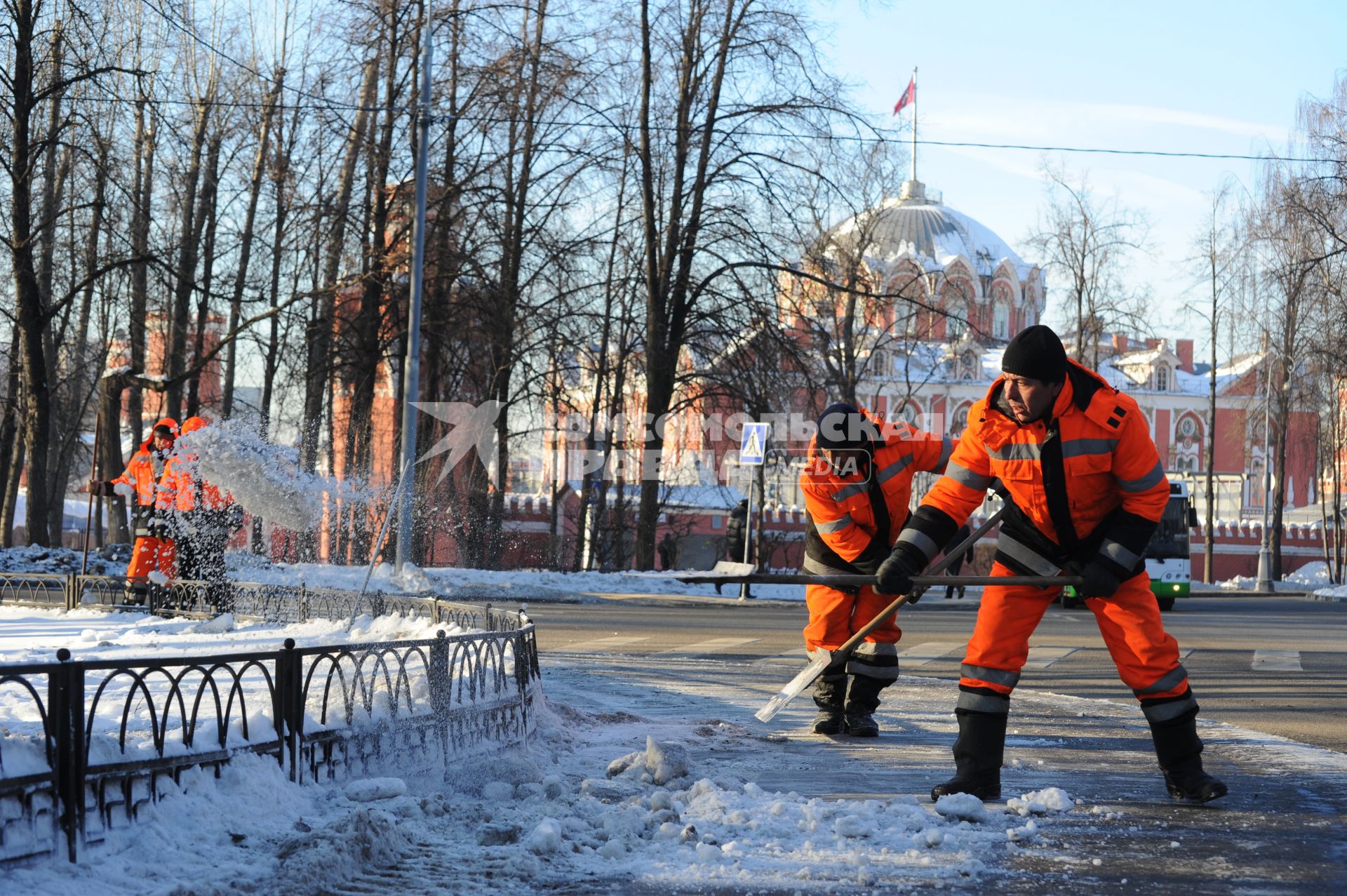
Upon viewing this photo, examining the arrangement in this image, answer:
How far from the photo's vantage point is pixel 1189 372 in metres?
83.4

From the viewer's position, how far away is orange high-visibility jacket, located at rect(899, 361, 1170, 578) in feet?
18.8

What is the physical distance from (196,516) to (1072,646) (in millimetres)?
8426

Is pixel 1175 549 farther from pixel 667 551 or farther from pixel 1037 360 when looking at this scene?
pixel 1037 360

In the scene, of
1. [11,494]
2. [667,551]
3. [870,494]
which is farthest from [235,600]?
[667,551]

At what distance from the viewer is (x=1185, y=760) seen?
18.8ft

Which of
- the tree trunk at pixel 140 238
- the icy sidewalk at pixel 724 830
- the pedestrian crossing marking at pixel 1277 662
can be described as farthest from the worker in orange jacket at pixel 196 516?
the tree trunk at pixel 140 238

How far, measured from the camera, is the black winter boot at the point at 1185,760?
18.7 feet

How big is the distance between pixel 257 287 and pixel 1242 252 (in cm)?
Result: 2635

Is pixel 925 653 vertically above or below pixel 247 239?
below

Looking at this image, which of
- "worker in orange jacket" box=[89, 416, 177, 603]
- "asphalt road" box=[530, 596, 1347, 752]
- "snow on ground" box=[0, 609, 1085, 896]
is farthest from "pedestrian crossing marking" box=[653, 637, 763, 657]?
"snow on ground" box=[0, 609, 1085, 896]

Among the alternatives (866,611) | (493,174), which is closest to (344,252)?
(493,174)

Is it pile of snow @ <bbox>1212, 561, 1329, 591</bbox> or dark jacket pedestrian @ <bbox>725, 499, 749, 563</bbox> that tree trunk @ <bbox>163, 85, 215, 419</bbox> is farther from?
pile of snow @ <bbox>1212, 561, 1329, 591</bbox>

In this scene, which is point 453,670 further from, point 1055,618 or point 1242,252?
point 1242,252

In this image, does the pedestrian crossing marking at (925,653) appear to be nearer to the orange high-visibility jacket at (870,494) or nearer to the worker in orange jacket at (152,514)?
the orange high-visibility jacket at (870,494)
